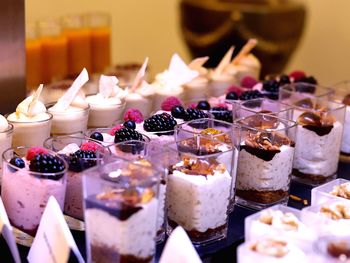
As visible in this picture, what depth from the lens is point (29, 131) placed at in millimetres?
2008

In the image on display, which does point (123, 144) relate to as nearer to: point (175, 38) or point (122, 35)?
point (122, 35)

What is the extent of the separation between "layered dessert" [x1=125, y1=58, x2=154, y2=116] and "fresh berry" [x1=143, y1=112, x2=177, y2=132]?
1.41 ft

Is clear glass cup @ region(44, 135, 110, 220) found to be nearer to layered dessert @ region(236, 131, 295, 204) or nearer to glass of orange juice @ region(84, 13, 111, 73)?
layered dessert @ region(236, 131, 295, 204)

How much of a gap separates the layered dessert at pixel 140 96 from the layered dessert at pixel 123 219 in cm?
94

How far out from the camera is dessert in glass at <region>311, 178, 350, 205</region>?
180 cm

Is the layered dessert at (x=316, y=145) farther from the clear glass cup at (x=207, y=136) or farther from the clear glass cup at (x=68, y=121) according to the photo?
the clear glass cup at (x=68, y=121)

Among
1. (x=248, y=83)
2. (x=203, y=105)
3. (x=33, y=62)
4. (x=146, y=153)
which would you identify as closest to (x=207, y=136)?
(x=146, y=153)

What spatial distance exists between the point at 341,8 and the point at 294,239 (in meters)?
3.64

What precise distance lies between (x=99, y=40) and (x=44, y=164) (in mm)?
2694

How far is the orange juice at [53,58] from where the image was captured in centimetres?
386

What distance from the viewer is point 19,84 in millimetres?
2270

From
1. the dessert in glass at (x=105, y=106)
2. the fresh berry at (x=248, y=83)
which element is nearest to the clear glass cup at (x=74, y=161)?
the dessert in glass at (x=105, y=106)

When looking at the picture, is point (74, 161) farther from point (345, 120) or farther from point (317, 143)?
point (345, 120)

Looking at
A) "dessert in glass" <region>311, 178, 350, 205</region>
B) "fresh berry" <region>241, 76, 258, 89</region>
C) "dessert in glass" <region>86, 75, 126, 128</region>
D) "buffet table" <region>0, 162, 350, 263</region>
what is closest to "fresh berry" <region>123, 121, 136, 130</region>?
"dessert in glass" <region>86, 75, 126, 128</region>
